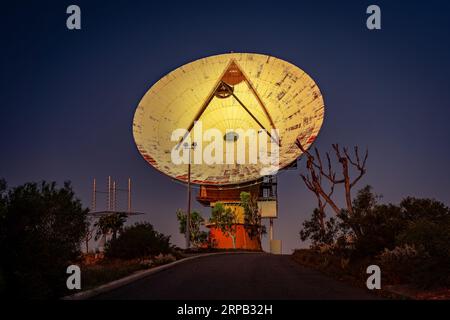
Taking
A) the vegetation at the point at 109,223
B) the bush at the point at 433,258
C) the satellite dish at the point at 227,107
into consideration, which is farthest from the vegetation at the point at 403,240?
the vegetation at the point at 109,223

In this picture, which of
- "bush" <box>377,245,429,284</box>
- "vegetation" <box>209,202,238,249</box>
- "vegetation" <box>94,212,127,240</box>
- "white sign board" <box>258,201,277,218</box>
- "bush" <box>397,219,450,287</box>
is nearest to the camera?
"bush" <box>397,219,450,287</box>

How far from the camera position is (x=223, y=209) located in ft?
234

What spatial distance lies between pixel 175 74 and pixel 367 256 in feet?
138

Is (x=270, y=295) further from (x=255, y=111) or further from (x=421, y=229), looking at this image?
(x=255, y=111)

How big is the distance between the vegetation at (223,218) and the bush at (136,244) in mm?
40420

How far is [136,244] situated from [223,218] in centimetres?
4409

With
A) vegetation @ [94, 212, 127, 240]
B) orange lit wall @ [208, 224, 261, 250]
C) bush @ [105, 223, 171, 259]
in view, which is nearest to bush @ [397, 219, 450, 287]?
bush @ [105, 223, 171, 259]

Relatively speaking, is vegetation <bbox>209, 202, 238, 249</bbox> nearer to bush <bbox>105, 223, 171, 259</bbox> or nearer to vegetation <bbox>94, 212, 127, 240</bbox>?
vegetation <bbox>94, 212, 127, 240</bbox>

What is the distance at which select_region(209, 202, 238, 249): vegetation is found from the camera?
7075 cm

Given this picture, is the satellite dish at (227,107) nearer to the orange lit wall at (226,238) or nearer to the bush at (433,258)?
the orange lit wall at (226,238)

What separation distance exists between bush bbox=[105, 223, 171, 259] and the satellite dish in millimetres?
23748

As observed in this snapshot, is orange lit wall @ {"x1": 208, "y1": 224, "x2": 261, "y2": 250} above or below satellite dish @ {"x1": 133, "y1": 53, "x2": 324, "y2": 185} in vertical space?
below

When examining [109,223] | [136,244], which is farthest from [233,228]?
[136,244]

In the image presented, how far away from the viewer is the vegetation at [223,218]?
70.8m
